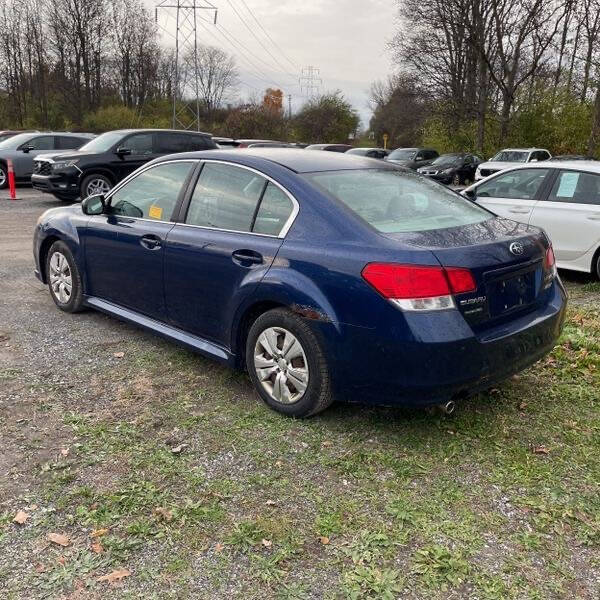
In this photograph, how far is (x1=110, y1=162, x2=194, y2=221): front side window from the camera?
4449 mm

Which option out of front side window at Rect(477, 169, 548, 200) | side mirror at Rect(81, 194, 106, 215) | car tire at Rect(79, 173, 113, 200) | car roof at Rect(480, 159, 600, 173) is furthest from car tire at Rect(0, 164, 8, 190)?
car roof at Rect(480, 159, 600, 173)

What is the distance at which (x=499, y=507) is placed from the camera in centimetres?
286

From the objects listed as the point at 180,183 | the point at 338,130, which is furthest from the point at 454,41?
the point at 180,183

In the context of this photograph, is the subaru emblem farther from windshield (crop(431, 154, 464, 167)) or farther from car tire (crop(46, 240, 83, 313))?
windshield (crop(431, 154, 464, 167))

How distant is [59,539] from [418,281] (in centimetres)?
201

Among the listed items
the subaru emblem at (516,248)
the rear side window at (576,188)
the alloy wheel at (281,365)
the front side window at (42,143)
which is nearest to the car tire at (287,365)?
the alloy wheel at (281,365)

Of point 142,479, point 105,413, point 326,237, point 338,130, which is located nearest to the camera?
point 142,479

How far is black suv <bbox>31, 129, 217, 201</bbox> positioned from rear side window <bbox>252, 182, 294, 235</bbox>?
1005 centimetres

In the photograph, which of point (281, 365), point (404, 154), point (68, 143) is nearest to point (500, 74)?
point (404, 154)

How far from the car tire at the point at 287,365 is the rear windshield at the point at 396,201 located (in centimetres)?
74

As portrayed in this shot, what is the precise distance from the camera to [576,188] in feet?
23.1

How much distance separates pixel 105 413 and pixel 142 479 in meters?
0.80

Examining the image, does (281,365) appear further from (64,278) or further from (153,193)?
(64,278)

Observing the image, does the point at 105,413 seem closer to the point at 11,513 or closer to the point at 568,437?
the point at 11,513
